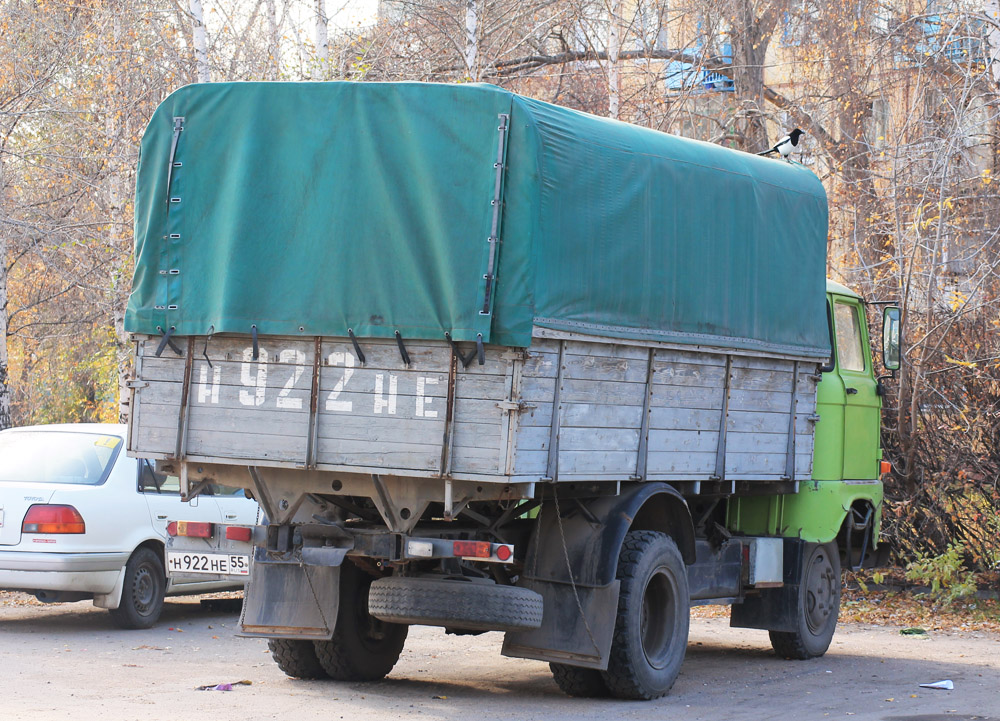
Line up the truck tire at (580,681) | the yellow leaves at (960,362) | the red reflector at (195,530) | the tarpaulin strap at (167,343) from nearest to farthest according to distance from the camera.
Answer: the tarpaulin strap at (167,343)
the red reflector at (195,530)
the truck tire at (580,681)
the yellow leaves at (960,362)

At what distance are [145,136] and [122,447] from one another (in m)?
3.68

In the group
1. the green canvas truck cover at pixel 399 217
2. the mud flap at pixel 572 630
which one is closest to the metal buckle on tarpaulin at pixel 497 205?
the green canvas truck cover at pixel 399 217

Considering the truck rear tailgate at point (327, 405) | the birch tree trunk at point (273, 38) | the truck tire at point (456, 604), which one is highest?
the birch tree trunk at point (273, 38)

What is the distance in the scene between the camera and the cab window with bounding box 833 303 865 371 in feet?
34.0

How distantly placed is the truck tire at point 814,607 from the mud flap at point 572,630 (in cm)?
279

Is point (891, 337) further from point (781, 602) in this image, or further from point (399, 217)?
point (399, 217)

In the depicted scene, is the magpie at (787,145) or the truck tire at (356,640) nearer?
the truck tire at (356,640)

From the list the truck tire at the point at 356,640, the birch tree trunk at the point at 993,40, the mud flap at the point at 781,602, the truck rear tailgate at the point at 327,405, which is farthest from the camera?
the birch tree trunk at the point at 993,40

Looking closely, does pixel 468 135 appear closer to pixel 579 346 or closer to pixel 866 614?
pixel 579 346

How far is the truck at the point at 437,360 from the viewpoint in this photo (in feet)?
23.0

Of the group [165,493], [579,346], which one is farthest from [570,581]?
[165,493]

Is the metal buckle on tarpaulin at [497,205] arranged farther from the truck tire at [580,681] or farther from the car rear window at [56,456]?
the car rear window at [56,456]

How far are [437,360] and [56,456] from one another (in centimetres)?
475

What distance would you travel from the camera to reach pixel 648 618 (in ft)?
27.0
